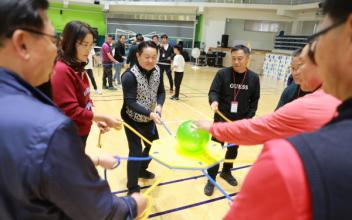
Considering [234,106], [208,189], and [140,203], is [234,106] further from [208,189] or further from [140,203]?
[140,203]

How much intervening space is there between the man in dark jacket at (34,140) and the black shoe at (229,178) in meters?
2.76

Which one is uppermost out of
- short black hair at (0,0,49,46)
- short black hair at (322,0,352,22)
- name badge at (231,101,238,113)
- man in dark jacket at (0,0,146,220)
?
short black hair at (322,0,352,22)

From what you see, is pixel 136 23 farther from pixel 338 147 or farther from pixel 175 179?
pixel 338 147

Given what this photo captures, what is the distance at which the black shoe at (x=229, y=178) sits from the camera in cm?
340

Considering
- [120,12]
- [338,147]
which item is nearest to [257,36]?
[120,12]

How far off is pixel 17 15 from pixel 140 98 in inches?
79.9

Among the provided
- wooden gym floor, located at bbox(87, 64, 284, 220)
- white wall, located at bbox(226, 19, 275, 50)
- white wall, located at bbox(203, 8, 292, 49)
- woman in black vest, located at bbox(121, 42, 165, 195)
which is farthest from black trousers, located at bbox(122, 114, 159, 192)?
white wall, located at bbox(226, 19, 275, 50)

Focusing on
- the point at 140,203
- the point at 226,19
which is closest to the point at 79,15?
the point at 226,19

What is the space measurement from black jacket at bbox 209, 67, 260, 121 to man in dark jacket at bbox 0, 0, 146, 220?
2.49 metres

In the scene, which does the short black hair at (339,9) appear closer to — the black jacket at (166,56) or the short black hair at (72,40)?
the short black hair at (72,40)

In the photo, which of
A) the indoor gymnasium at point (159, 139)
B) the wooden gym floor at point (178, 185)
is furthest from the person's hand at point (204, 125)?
the wooden gym floor at point (178, 185)

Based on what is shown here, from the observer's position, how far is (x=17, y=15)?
0.75m

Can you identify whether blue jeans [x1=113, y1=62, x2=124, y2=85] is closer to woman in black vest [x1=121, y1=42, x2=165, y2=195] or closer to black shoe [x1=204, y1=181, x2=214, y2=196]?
woman in black vest [x1=121, y1=42, x2=165, y2=195]

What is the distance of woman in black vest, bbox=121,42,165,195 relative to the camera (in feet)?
8.82
